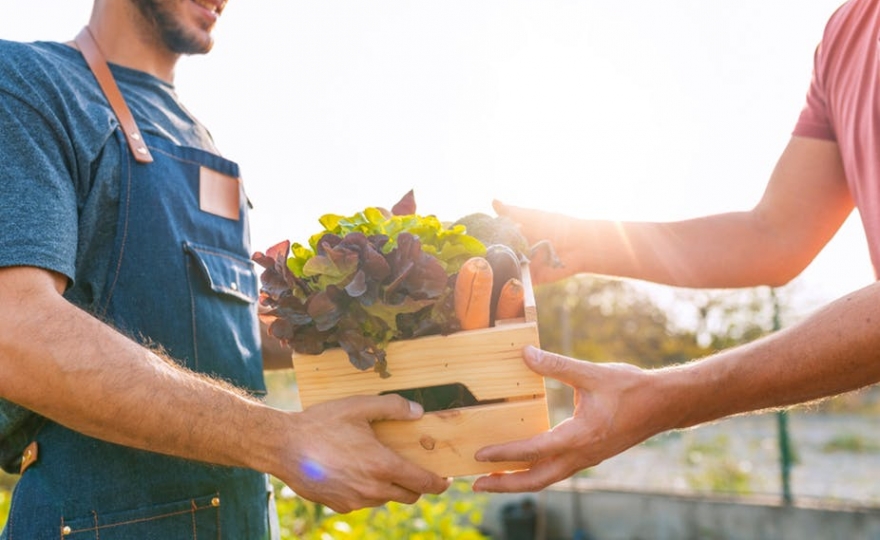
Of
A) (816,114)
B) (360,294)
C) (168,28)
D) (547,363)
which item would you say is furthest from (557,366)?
(816,114)

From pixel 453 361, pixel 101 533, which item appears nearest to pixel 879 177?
pixel 453 361

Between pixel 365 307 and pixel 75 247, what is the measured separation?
0.62 metres

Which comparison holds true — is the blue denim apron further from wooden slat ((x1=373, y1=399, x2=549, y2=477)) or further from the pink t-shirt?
the pink t-shirt

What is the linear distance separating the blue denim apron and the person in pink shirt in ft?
2.16

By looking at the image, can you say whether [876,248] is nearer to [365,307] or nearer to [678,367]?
[678,367]

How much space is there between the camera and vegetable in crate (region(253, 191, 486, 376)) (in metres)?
1.78

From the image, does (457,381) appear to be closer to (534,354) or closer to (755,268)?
(534,354)

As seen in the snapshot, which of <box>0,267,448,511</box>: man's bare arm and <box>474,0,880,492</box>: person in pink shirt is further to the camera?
<box>474,0,880,492</box>: person in pink shirt

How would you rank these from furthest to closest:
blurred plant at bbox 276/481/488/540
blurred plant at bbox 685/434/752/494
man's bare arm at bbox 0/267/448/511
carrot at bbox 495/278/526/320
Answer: blurred plant at bbox 685/434/752/494
blurred plant at bbox 276/481/488/540
carrot at bbox 495/278/526/320
man's bare arm at bbox 0/267/448/511

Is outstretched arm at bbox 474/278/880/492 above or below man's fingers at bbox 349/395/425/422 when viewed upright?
below

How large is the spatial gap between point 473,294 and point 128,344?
73 centimetres

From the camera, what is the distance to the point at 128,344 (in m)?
Result: 1.67

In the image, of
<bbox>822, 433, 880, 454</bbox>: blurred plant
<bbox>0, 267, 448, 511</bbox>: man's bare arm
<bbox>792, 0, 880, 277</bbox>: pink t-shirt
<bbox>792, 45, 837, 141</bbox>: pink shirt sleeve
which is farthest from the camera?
<bbox>822, 433, 880, 454</bbox>: blurred plant

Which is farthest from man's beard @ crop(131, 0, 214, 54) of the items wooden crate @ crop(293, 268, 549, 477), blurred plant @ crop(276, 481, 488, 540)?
blurred plant @ crop(276, 481, 488, 540)
